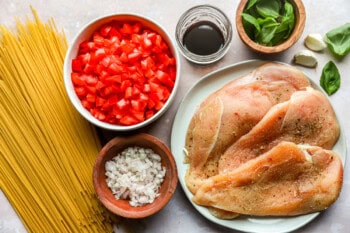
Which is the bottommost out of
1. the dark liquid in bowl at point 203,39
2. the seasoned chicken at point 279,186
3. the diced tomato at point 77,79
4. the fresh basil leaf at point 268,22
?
the seasoned chicken at point 279,186

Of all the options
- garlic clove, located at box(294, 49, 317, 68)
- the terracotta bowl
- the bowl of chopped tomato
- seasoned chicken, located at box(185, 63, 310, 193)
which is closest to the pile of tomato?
the bowl of chopped tomato

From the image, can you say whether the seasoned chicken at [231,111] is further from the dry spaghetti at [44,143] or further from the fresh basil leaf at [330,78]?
the dry spaghetti at [44,143]

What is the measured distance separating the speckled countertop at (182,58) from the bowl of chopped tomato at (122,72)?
22 cm

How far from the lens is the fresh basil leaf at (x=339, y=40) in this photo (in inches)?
102

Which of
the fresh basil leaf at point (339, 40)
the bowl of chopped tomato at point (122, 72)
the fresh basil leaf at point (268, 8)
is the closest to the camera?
the bowl of chopped tomato at point (122, 72)

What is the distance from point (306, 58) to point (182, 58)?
59 cm

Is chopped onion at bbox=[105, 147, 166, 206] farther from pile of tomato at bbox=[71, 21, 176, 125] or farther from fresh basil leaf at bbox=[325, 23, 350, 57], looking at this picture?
fresh basil leaf at bbox=[325, 23, 350, 57]

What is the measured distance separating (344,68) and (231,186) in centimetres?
81

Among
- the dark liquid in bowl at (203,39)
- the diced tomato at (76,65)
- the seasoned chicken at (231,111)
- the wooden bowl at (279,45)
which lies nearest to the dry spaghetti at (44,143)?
the diced tomato at (76,65)

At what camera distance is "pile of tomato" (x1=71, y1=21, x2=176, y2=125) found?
2379 millimetres

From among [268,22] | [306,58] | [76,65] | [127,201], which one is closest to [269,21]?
[268,22]

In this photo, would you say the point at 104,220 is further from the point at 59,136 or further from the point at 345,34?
the point at 345,34

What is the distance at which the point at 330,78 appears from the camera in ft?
8.55

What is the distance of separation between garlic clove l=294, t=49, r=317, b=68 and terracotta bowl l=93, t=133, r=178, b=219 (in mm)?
770
